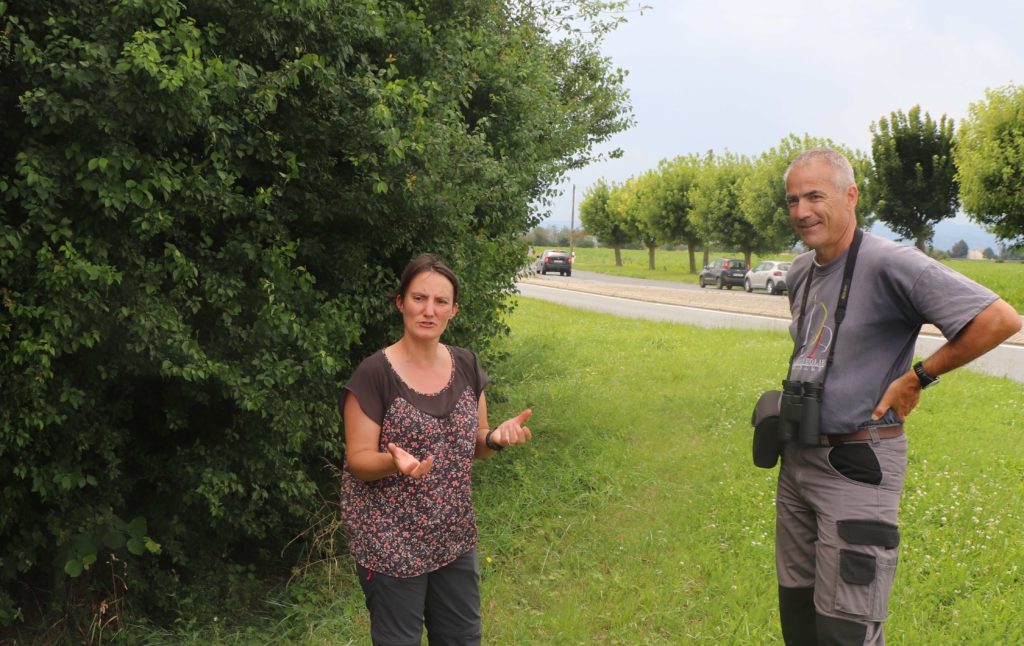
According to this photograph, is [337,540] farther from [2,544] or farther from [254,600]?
[2,544]

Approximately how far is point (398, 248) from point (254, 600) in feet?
8.28

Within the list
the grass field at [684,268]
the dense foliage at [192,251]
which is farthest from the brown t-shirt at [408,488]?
the grass field at [684,268]

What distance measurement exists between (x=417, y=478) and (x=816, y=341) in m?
1.47

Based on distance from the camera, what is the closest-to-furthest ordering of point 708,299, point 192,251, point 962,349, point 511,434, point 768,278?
point 962,349 → point 511,434 → point 192,251 → point 708,299 → point 768,278

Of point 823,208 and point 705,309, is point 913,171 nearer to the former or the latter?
point 705,309

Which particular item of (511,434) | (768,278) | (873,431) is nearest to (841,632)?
(873,431)

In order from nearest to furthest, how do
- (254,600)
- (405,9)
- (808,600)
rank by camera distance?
(808,600), (254,600), (405,9)

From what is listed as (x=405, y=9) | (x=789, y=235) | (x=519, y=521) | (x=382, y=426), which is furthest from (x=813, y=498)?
(x=789, y=235)

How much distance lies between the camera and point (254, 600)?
5738 mm

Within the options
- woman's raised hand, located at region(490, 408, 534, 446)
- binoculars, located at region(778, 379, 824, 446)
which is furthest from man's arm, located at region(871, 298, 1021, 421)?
woman's raised hand, located at region(490, 408, 534, 446)

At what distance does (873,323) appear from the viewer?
296 cm

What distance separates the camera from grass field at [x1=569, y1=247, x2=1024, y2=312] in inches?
1070

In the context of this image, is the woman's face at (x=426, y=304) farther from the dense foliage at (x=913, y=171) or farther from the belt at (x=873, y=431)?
the dense foliage at (x=913, y=171)

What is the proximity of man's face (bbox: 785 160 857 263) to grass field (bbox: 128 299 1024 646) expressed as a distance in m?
2.59
